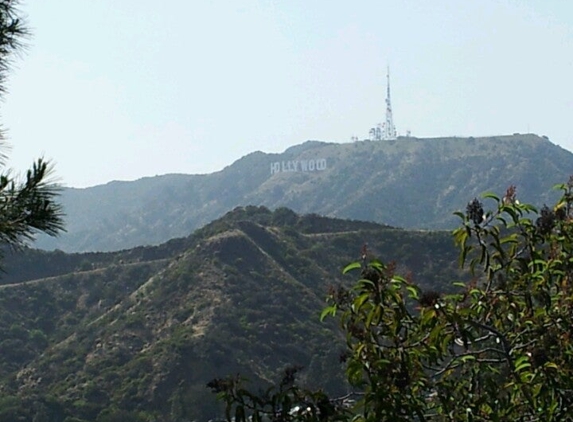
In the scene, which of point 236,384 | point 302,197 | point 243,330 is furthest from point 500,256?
point 302,197

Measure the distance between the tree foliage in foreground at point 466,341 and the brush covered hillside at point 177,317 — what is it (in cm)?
2771

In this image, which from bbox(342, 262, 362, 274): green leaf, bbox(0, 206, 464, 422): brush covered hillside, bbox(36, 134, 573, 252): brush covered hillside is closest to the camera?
bbox(342, 262, 362, 274): green leaf

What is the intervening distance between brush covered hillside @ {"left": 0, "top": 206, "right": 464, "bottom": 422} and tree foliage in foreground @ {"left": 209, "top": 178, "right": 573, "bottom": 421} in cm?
2771

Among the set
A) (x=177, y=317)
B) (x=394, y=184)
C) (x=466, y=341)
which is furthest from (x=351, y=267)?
(x=394, y=184)

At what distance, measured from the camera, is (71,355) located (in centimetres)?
4203

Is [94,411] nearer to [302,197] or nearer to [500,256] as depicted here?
[500,256]

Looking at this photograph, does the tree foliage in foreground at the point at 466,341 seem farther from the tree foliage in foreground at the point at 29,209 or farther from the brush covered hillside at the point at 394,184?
the brush covered hillside at the point at 394,184

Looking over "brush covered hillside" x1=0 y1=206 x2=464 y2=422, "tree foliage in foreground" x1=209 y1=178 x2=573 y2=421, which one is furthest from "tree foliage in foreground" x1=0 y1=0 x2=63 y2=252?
"brush covered hillside" x1=0 y1=206 x2=464 y2=422

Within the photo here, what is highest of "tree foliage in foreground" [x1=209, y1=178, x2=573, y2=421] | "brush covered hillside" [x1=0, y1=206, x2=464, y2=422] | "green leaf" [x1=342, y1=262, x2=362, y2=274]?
"green leaf" [x1=342, y1=262, x2=362, y2=274]

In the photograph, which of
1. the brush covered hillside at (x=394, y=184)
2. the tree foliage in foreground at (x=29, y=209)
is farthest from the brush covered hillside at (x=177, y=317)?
the brush covered hillside at (x=394, y=184)

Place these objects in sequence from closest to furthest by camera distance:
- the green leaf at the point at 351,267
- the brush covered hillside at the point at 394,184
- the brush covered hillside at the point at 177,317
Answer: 1. the green leaf at the point at 351,267
2. the brush covered hillside at the point at 177,317
3. the brush covered hillside at the point at 394,184

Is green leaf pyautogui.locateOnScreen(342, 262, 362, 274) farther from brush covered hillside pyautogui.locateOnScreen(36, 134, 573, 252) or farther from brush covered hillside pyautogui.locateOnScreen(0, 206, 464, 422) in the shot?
brush covered hillside pyautogui.locateOnScreen(36, 134, 573, 252)

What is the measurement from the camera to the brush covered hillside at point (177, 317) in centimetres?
3672

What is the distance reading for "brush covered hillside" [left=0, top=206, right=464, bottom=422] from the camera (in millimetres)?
36719
